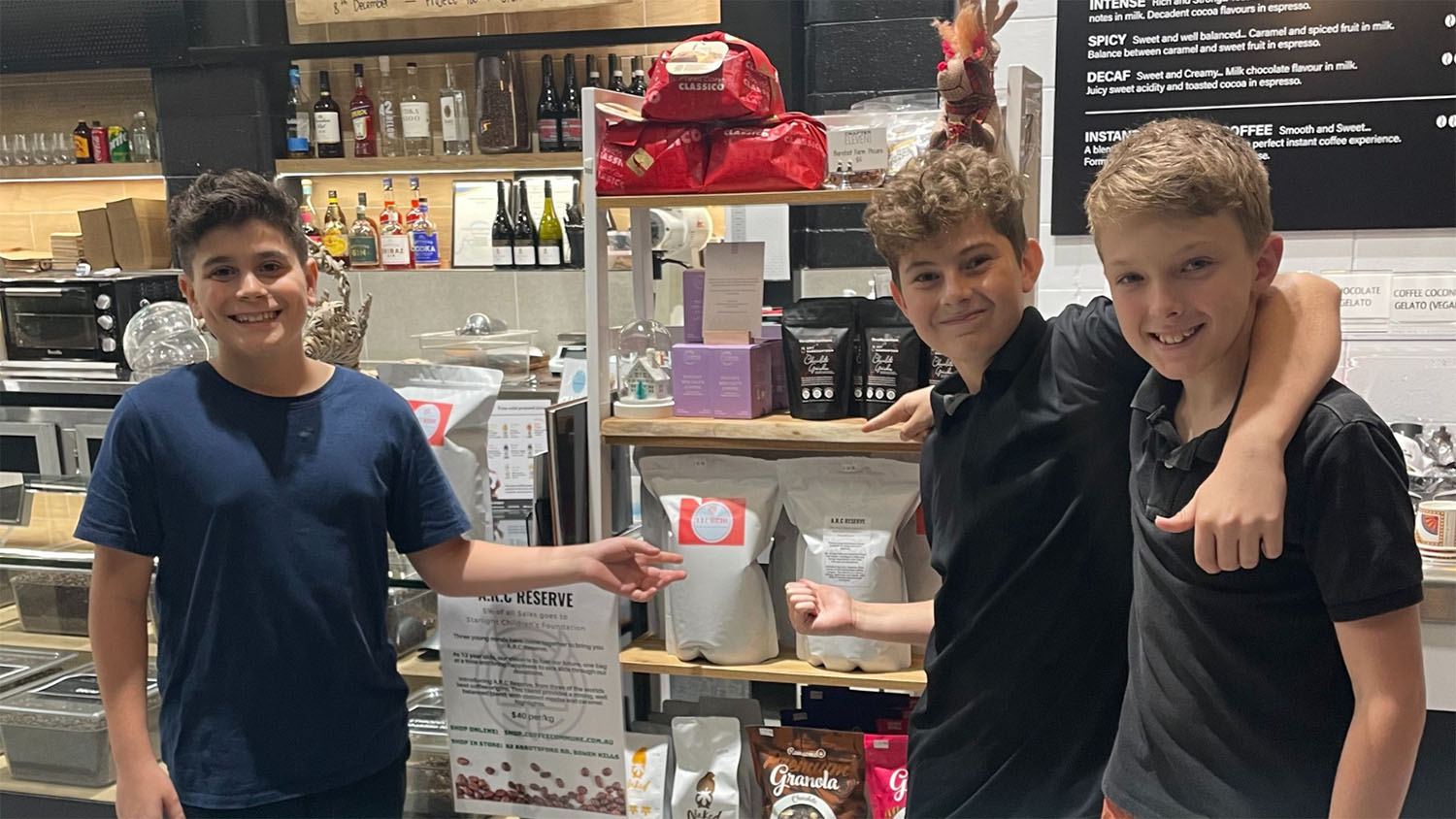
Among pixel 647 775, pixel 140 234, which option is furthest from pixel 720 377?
pixel 140 234

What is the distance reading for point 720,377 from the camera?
2.19 metres

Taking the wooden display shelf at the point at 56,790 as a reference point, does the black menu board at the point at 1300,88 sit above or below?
above

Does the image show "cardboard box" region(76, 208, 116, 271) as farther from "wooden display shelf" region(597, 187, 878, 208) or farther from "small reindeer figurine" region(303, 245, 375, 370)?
"wooden display shelf" region(597, 187, 878, 208)

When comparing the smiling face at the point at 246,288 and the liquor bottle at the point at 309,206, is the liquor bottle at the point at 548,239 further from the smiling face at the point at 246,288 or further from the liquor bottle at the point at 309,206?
the smiling face at the point at 246,288

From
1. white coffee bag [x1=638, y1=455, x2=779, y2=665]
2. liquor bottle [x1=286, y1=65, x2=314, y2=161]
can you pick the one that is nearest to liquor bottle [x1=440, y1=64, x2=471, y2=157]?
liquor bottle [x1=286, y1=65, x2=314, y2=161]

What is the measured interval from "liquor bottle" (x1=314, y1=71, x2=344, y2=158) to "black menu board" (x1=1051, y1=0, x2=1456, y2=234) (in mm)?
3074

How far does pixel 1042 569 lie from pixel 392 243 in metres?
3.95

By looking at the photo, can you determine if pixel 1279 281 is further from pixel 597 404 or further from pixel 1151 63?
pixel 1151 63

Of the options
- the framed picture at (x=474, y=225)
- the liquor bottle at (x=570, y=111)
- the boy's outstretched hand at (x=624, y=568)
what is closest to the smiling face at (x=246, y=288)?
the boy's outstretched hand at (x=624, y=568)

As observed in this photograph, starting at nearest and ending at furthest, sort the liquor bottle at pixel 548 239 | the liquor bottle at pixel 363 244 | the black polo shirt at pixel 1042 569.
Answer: the black polo shirt at pixel 1042 569 → the liquor bottle at pixel 548 239 → the liquor bottle at pixel 363 244

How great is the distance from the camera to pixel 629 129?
7.04ft

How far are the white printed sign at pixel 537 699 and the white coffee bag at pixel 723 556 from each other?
0.16 metres

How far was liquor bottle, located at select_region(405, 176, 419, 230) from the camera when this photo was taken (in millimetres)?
4887

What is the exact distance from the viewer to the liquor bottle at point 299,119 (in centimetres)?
491
